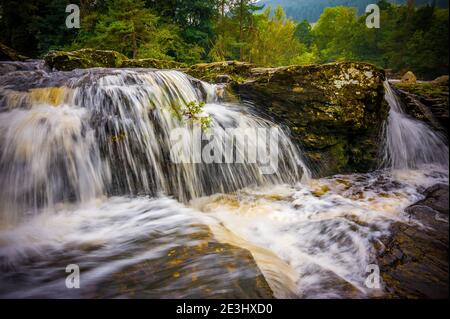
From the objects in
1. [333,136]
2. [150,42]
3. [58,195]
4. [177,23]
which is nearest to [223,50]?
[177,23]

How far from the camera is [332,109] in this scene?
5.38 m

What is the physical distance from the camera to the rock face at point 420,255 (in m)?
2.35

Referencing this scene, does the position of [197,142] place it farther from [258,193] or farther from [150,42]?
[150,42]

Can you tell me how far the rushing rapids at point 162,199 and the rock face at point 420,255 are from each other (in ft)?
0.54

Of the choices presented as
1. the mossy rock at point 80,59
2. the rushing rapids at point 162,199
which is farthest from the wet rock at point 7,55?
the rushing rapids at point 162,199

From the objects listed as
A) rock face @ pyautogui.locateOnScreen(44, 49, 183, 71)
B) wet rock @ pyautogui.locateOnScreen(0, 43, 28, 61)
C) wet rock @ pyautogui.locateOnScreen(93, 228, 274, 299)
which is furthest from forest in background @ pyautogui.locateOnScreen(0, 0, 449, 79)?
wet rock @ pyautogui.locateOnScreen(93, 228, 274, 299)

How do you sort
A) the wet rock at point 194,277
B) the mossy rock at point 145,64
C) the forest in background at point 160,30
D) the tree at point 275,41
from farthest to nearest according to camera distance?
the tree at point 275,41
the forest in background at point 160,30
the mossy rock at point 145,64
the wet rock at point 194,277

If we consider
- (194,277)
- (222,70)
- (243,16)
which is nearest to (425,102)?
(222,70)

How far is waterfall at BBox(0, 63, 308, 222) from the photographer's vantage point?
13.1 ft

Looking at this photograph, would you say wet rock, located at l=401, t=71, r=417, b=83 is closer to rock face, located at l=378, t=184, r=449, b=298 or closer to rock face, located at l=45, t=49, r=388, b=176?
rock face, located at l=45, t=49, r=388, b=176

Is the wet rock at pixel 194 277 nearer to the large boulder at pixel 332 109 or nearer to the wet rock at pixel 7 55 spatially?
the large boulder at pixel 332 109

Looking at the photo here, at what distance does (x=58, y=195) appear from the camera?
13.0ft

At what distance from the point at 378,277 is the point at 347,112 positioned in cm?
364

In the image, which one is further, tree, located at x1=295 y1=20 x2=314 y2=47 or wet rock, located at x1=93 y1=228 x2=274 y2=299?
tree, located at x1=295 y1=20 x2=314 y2=47
